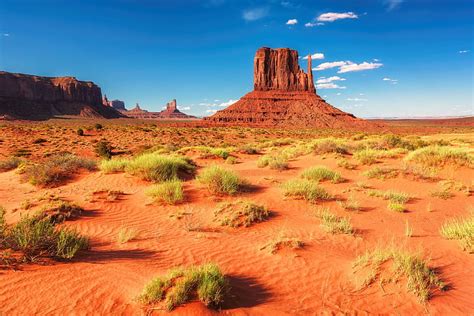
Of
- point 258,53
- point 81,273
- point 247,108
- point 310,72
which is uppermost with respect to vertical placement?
point 258,53

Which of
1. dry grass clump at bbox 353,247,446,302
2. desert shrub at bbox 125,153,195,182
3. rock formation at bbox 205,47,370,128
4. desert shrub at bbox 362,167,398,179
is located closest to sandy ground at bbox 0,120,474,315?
dry grass clump at bbox 353,247,446,302

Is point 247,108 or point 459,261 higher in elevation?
point 247,108

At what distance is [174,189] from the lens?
28.6ft

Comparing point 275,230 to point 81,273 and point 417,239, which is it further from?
point 81,273

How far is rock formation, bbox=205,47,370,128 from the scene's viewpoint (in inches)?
3482

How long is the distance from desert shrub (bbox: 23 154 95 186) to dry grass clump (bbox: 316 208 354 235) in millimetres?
9745

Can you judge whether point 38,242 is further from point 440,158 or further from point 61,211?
point 440,158

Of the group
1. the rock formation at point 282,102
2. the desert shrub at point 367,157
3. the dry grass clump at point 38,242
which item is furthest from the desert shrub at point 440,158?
the rock formation at point 282,102

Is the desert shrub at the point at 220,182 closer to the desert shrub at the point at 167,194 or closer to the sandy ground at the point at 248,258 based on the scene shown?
the sandy ground at the point at 248,258

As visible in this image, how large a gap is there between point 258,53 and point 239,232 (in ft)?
393

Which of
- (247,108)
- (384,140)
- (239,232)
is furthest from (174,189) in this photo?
(247,108)

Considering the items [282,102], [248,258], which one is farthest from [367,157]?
[282,102]

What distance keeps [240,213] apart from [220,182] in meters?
2.18

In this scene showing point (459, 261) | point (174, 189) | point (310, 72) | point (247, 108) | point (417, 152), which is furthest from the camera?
point (310, 72)
